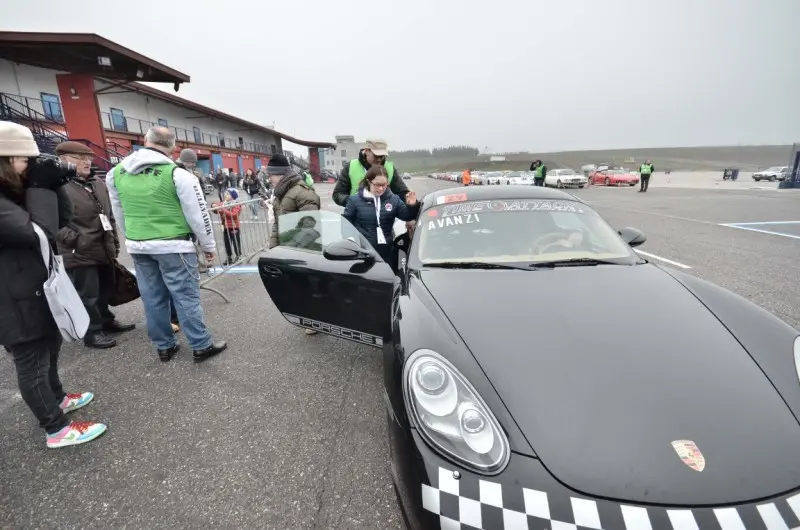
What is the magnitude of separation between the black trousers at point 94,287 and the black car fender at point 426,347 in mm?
2933

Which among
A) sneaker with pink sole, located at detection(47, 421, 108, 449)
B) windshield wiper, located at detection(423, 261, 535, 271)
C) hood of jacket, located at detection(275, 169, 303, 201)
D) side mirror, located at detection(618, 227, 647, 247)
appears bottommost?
sneaker with pink sole, located at detection(47, 421, 108, 449)

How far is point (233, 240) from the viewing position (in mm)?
6285

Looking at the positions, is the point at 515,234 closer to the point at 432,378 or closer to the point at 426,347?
the point at 426,347

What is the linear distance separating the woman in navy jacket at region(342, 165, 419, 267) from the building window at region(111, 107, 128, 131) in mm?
25435

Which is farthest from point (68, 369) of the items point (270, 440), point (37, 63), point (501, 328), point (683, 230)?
point (37, 63)

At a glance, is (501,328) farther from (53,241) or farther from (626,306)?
(53,241)

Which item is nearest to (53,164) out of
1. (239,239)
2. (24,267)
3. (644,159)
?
(24,267)

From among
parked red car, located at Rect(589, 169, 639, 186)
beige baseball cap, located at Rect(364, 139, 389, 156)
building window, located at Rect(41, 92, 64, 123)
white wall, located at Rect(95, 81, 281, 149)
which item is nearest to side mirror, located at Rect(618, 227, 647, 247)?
beige baseball cap, located at Rect(364, 139, 389, 156)

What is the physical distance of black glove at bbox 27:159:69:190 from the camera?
6.57 ft

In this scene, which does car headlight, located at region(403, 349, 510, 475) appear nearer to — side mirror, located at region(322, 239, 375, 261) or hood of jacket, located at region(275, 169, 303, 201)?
side mirror, located at region(322, 239, 375, 261)

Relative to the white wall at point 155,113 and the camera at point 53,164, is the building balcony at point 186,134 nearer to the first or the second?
the white wall at point 155,113

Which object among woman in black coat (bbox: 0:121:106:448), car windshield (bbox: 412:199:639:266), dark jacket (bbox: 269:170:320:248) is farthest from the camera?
dark jacket (bbox: 269:170:320:248)

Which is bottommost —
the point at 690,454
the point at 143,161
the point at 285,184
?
the point at 690,454

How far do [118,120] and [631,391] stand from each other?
2901 centimetres
